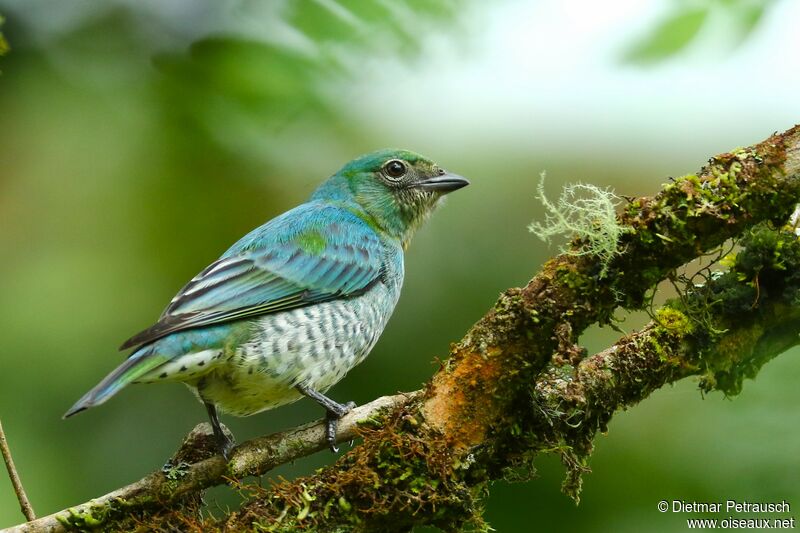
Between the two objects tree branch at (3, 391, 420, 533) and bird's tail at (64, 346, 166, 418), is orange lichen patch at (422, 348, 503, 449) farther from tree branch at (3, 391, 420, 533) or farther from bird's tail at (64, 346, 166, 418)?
bird's tail at (64, 346, 166, 418)

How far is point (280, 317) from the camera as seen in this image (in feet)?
13.6

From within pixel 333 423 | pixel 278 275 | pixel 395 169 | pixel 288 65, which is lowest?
pixel 333 423

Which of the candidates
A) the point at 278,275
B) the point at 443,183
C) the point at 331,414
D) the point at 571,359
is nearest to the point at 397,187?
the point at 443,183

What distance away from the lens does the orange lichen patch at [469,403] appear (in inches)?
119

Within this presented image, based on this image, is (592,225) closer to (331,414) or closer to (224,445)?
(331,414)

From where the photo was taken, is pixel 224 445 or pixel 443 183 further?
pixel 443 183

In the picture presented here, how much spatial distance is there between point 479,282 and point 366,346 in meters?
1.05

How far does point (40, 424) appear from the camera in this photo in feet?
15.4

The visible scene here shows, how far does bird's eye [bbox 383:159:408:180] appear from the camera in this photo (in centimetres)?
531

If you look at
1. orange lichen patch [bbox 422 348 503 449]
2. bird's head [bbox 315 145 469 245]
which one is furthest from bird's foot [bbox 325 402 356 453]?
bird's head [bbox 315 145 469 245]

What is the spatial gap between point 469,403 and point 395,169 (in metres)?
2.52

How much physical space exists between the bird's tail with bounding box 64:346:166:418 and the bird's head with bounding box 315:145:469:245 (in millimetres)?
1914

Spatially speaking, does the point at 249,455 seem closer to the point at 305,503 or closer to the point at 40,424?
the point at 305,503

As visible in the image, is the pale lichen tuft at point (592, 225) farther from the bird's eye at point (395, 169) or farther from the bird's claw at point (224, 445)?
the bird's eye at point (395, 169)
